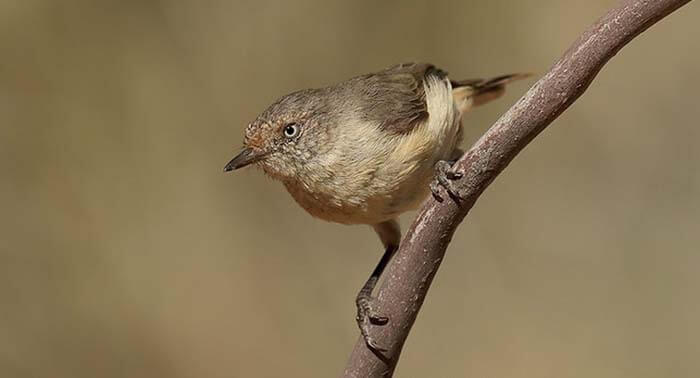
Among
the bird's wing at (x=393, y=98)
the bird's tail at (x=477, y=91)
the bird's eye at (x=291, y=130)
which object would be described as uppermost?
the bird's tail at (x=477, y=91)

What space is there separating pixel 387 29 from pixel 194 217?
126 centimetres

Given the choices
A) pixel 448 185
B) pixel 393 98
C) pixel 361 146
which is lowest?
pixel 448 185

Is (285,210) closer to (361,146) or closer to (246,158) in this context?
(246,158)

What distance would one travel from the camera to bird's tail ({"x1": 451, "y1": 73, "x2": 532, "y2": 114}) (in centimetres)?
287

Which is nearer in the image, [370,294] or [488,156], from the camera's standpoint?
[488,156]

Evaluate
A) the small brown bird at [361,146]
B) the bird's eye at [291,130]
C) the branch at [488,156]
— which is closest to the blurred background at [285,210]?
the small brown bird at [361,146]

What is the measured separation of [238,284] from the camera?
14.2 ft

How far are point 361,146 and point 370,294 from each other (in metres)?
0.39

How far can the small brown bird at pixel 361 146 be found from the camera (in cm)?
238

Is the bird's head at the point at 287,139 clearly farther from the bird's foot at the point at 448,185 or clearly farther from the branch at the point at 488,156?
the branch at the point at 488,156

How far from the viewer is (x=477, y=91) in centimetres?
292

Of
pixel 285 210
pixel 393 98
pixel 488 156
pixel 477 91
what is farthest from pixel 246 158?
pixel 285 210

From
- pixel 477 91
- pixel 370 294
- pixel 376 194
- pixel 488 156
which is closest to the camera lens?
pixel 488 156

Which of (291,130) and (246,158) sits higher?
(291,130)
